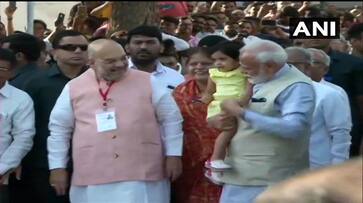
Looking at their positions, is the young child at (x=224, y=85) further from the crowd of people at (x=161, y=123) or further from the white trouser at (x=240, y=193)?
the white trouser at (x=240, y=193)

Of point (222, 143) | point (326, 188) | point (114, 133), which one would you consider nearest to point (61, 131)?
point (114, 133)

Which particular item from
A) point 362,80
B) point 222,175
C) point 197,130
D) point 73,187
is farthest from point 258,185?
point 362,80

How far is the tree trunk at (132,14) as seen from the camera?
558 inches

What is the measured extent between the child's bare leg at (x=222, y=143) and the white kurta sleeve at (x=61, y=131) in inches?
40.3

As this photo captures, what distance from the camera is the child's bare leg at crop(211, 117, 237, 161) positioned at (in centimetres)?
636

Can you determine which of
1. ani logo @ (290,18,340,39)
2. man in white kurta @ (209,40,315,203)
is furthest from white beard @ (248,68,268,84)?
ani logo @ (290,18,340,39)

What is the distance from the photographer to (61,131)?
6777mm

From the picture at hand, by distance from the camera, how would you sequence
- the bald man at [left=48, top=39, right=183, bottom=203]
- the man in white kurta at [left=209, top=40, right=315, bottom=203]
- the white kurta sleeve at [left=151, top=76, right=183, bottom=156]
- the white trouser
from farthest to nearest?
the white kurta sleeve at [left=151, top=76, right=183, bottom=156]
the bald man at [left=48, top=39, right=183, bottom=203]
the white trouser
the man in white kurta at [left=209, top=40, right=315, bottom=203]

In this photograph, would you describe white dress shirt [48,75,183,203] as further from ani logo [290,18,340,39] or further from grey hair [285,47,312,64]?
ani logo [290,18,340,39]

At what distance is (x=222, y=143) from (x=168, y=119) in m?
0.53

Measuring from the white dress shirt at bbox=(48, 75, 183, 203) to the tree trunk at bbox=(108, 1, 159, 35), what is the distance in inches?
287

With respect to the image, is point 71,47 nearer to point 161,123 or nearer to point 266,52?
point 161,123

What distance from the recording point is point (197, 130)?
22.8ft

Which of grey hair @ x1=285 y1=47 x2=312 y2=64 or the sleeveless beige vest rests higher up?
grey hair @ x1=285 y1=47 x2=312 y2=64
